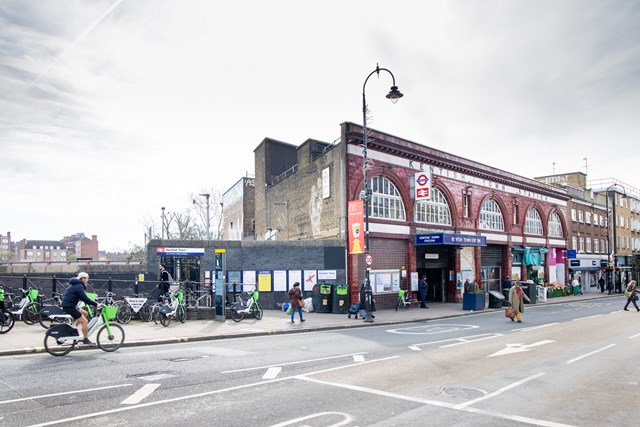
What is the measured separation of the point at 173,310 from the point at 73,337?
5724 mm

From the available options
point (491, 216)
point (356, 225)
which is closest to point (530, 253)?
point (491, 216)

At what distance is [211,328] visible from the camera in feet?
53.7

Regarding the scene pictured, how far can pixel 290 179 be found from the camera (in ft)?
113

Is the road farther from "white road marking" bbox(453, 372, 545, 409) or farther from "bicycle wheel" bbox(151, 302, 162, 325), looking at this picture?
"bicycle wheel" bbox(151, 302, 162, 325)

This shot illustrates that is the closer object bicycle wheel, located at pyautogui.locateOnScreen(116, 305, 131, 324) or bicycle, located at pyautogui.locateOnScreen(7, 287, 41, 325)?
bicycle, located at pyautogui.locateOnScreen(7, 287, 41, 325)

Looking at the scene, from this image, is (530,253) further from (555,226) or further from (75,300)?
(75,300)

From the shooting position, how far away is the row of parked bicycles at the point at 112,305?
51.5 feet

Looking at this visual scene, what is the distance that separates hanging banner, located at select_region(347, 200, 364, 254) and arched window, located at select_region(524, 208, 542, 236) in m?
23.5

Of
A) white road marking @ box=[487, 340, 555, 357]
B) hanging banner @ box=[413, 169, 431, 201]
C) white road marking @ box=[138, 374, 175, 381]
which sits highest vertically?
hanging banner @ box=[413, 169, 431, 201]

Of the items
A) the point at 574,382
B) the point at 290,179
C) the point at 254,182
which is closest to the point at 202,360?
the point at 574,382

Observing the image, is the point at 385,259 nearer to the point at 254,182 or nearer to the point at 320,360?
the point at 320,360

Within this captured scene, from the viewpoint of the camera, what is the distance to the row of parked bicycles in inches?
618

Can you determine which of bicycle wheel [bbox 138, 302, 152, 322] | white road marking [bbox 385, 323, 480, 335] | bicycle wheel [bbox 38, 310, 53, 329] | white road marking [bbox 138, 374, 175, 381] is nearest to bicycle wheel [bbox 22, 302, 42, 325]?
bicycle wheel [bbox 38, 310, 53, 329]

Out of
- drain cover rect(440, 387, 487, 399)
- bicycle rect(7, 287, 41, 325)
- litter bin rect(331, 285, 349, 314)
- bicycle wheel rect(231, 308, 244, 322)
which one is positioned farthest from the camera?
litter bin rect(331, 285, 349, 314)
